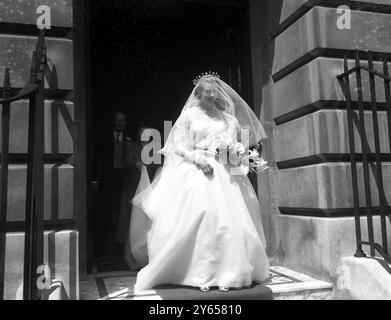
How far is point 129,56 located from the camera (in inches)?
313

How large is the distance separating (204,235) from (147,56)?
5164 mm

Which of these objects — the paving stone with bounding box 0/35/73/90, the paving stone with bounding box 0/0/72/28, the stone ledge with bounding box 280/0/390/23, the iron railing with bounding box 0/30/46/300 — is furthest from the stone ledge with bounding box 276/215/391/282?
the paving stone with bounding box 0/0/72/28

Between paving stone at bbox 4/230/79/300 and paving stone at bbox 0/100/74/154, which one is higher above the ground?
paving stone at bbox 0/100/74/154

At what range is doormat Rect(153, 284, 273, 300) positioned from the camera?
11.9 feet

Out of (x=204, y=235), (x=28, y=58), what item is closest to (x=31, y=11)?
(x=28, y=58)

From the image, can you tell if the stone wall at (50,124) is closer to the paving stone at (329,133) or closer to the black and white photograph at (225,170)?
the black and white photograph at (225,170)

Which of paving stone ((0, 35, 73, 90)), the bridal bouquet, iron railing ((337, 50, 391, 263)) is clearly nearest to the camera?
paving stone ((0, 35, 73, 90))

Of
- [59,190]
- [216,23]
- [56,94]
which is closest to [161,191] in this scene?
[59,190]

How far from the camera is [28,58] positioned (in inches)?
143

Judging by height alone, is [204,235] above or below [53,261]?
above

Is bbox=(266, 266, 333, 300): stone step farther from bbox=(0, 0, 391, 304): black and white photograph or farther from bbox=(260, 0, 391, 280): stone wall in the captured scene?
bbox=(260, 0, 391, 280): stone wall

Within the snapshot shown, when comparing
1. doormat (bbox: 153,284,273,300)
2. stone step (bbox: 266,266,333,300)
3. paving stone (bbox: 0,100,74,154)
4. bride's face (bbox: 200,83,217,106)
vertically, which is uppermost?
bride's face (bbox: 200,83,217,106)

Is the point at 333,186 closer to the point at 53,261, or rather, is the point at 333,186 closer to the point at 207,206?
the point at 207,206

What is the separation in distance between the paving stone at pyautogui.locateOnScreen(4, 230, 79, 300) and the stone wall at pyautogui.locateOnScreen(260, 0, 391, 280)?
2.46m
